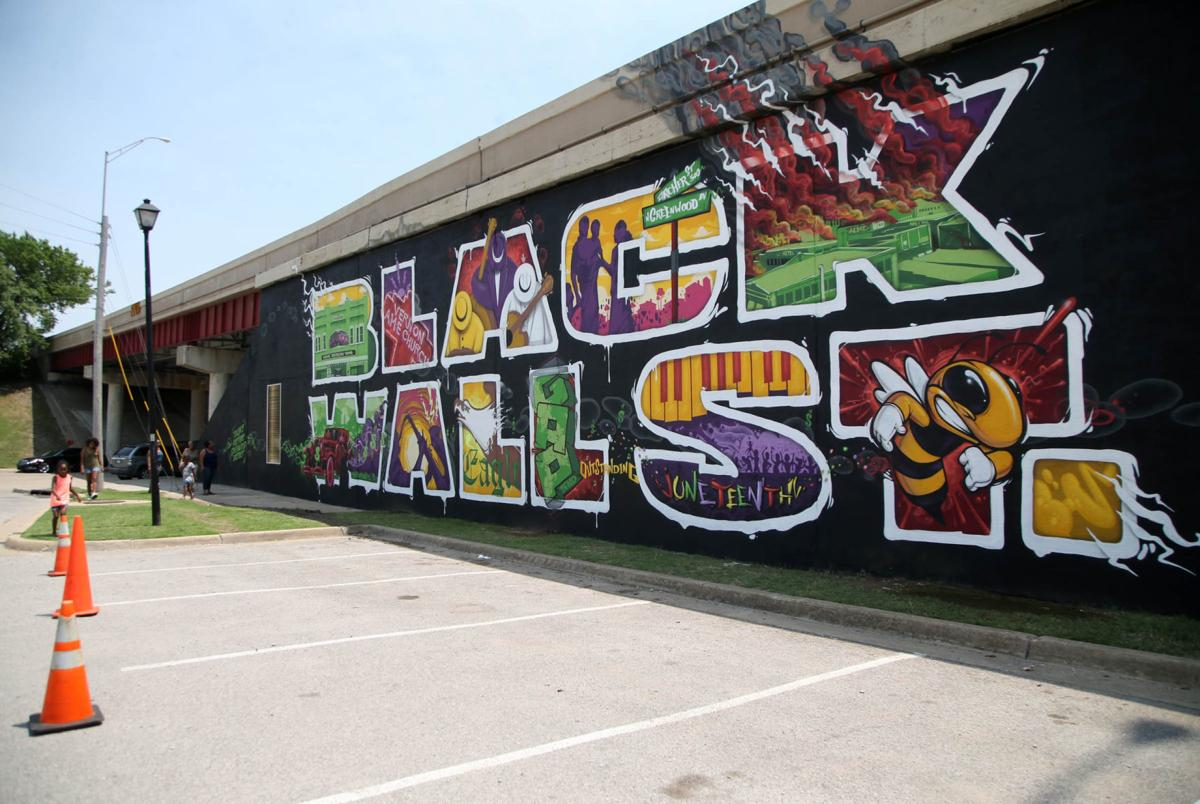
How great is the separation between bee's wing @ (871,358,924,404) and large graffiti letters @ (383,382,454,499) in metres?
10.4

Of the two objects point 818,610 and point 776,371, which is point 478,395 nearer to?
point 776,371

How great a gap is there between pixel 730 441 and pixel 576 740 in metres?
7.60

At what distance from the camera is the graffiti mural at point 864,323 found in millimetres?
8086

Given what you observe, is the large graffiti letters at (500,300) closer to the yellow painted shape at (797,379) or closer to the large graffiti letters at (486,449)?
the large graffiti letters at (486,449)

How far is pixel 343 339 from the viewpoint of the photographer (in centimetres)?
2209

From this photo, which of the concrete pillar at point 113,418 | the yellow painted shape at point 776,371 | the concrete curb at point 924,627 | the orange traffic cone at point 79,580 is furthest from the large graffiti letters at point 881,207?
the concrete pillar at point 113,418

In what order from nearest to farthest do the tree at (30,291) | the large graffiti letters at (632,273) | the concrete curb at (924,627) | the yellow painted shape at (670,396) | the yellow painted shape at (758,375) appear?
the concrete curb at (924,627) → the yellow painted shape at (758,375) → the large graffiti letters at (632,273) → the yellow painted shape at (670,396) → the tree at (30,291)

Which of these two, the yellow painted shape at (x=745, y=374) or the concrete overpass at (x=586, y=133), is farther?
the yellow painted shape at (x=745, y=374)

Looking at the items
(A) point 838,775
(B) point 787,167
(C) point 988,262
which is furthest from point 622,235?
(A) point 838,775

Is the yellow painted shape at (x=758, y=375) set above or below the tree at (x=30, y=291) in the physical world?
below

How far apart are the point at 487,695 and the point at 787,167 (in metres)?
8.53

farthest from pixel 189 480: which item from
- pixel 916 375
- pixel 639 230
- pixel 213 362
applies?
pixel 916 375

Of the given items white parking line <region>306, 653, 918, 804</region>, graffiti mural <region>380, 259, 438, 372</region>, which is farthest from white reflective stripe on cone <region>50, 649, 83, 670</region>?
graffiti mural <region>380, 259, 438, 372</region>

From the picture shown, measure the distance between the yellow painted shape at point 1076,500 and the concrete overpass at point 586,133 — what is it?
15.9ft
